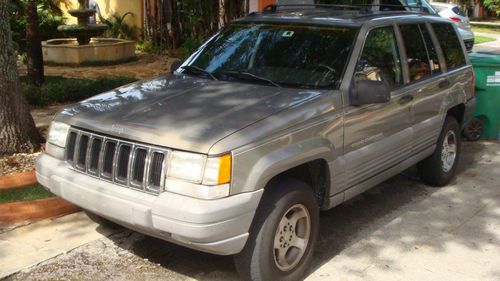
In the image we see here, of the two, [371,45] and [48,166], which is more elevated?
[371,45]

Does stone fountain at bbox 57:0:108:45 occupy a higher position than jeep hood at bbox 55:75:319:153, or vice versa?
stone fountain at bbox 57:0:108:45

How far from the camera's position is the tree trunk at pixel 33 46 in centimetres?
894

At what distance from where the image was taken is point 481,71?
7652 millimetres

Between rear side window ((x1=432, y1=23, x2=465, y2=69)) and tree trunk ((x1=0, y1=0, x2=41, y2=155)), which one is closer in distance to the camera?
tree trunk ((x1=0, y1=0, x2=41, y2=155))

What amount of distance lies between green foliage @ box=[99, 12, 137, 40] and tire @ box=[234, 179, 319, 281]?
13.7 meters

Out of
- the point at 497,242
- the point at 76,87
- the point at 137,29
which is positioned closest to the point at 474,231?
the point at 497,242

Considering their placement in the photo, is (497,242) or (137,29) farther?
(137,29)

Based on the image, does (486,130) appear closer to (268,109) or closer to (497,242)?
(497,242)

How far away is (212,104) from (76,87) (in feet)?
18.1

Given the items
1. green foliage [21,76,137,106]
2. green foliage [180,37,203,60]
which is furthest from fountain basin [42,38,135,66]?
green foliage [21,76,137,106]

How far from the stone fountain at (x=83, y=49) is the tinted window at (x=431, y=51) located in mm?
9412

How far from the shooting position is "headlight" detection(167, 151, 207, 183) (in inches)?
133

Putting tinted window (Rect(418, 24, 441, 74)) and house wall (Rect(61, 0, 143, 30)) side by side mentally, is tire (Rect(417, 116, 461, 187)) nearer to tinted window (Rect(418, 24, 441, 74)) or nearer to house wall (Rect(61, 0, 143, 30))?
tinted window (Rect(418, 24, 441, 74))

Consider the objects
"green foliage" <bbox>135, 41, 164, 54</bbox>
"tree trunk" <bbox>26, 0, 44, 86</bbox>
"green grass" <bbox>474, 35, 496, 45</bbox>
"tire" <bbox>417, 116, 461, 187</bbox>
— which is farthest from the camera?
"green grass" <bbox>474, 35, 496, 45</bbox>
